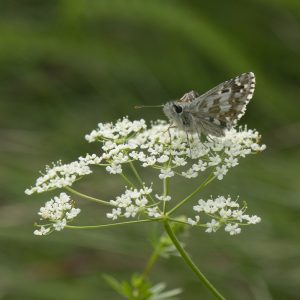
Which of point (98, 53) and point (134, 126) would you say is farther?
point (98, 53)

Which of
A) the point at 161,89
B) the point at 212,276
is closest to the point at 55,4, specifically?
the point at 161,89

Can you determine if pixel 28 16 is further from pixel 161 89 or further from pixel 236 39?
pixel 236 39

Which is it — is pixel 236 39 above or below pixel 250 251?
above

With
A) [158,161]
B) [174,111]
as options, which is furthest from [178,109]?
[158,161]

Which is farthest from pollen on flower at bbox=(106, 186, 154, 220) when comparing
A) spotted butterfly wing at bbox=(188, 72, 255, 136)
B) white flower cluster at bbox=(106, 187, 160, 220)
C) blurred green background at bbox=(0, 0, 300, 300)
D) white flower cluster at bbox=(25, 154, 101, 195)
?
blurred green background at bbox=(0, 0, 300, 300)

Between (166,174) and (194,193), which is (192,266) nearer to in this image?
(194,193)

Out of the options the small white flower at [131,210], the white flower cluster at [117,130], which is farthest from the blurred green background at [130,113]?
the small white flower at [131,210]

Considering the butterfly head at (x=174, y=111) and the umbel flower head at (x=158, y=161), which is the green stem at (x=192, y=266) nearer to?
the umbel flower head at (x=158, y=161)

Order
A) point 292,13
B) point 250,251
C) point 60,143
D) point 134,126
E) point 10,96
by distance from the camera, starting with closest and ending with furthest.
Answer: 1. point 134,126
2. point 250,251
3. point 60,143
4. point 292,13
5. point 10,96
